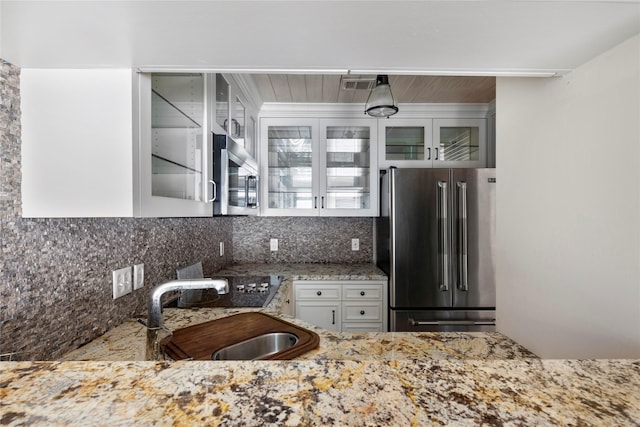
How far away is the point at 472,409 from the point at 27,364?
0.66 meters

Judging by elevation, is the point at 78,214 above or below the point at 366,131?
below

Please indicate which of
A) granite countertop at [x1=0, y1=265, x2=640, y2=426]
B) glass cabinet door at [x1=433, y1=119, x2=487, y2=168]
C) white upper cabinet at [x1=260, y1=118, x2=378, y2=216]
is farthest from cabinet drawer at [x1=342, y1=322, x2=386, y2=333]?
granite countertop at [x1=0, y1=265, x2=640, y2=426]

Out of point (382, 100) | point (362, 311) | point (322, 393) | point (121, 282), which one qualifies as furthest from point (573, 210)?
point (362, 311)

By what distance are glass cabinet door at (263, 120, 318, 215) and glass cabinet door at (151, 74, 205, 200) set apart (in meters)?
1.37

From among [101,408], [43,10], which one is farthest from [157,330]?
[43,10]

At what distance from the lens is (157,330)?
872 mm

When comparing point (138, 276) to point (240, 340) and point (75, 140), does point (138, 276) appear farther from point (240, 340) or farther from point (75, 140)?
point (75, 140)

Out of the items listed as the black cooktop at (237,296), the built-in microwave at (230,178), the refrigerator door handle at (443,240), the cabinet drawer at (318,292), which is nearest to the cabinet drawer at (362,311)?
the cabinet drawer at (318,292)

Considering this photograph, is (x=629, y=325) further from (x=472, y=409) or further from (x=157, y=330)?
(x=157, y=330)

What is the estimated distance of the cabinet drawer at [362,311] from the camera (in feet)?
7.93

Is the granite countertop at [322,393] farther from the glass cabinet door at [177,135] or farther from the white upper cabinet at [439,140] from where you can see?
the white upper cabinet at [439,140]

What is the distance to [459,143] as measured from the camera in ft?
8.95

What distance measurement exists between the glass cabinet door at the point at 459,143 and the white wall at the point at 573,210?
1.65m

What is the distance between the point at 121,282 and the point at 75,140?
2.05ft
